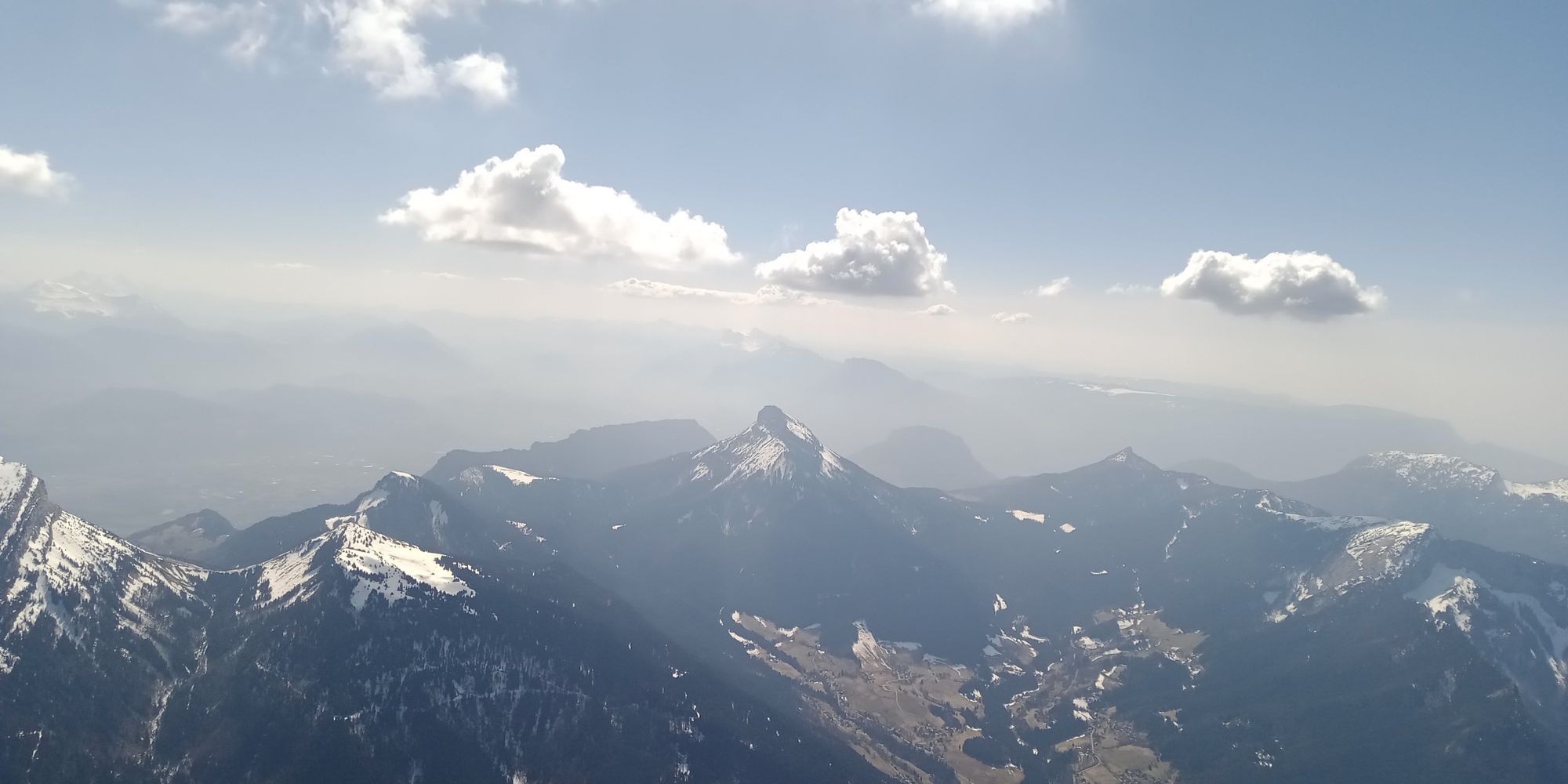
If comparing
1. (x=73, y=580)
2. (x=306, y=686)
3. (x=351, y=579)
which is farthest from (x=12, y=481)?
(x=306, y=686)

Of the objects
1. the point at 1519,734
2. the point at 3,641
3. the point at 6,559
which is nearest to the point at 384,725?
the point at 3,641

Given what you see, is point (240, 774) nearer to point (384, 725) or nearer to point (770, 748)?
point (384, 725)

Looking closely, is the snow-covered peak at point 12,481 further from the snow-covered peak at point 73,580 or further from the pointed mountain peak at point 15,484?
the snow-covered peak at point 73,580

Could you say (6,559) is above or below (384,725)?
above

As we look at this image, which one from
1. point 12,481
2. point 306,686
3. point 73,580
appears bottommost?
point 306,686

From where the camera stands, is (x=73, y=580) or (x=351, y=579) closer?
(x=73, y=580)

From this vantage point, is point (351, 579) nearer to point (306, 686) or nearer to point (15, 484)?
point (306, 686)

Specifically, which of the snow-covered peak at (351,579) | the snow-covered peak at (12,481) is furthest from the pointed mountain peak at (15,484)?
the snow-covered peak at (351,579)

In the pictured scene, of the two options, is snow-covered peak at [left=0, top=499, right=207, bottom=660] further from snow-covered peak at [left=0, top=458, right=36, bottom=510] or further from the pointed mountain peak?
snow-covered peak at [left=0, top=458, right=36, bottom=510]

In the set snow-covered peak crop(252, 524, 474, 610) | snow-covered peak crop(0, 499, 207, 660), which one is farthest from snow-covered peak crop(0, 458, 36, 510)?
snow-covered peak crop(252, 524, 474, 610)

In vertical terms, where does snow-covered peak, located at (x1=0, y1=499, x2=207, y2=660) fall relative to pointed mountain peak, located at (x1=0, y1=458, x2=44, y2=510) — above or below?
below

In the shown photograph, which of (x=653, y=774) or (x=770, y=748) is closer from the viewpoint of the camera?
(x=653, y=774)
